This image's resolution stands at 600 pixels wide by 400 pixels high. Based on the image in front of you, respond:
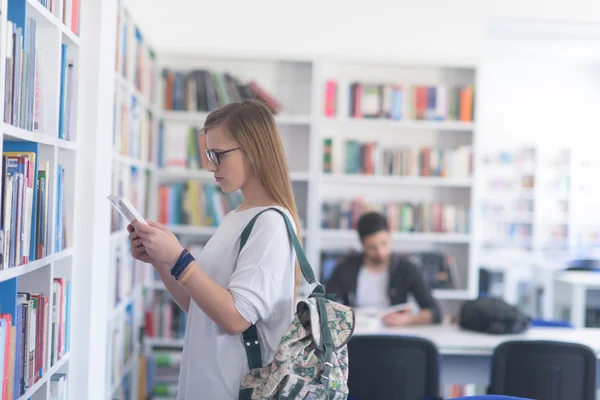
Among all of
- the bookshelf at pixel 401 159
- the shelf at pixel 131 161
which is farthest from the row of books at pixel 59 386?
the bookshelf at pixel 401 159

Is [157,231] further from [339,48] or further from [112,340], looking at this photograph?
[339,48]

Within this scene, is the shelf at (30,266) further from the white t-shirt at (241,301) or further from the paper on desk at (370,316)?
the paper on desk at (370,316)

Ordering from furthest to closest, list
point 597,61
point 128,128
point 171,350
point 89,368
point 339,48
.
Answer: point 597,61
point 339,48
point 171,350
point 128,128
point 89,368

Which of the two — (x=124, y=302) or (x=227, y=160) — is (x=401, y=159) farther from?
(x=227, y=160)

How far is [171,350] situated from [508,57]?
719 centimetres

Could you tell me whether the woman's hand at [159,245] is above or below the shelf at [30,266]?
above

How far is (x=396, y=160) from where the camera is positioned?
453 centimetres

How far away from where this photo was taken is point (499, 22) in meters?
4.96

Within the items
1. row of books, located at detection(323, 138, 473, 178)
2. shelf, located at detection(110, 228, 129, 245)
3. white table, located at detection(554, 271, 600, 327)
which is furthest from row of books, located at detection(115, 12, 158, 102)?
white table, located at detection(554, 271, 600, 327)

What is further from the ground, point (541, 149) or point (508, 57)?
point (508, 57)

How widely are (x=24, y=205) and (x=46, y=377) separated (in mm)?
540

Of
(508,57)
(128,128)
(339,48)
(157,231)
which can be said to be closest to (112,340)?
(128,128)

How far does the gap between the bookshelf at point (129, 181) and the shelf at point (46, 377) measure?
2.21 feet

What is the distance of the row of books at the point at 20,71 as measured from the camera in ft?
4.97
